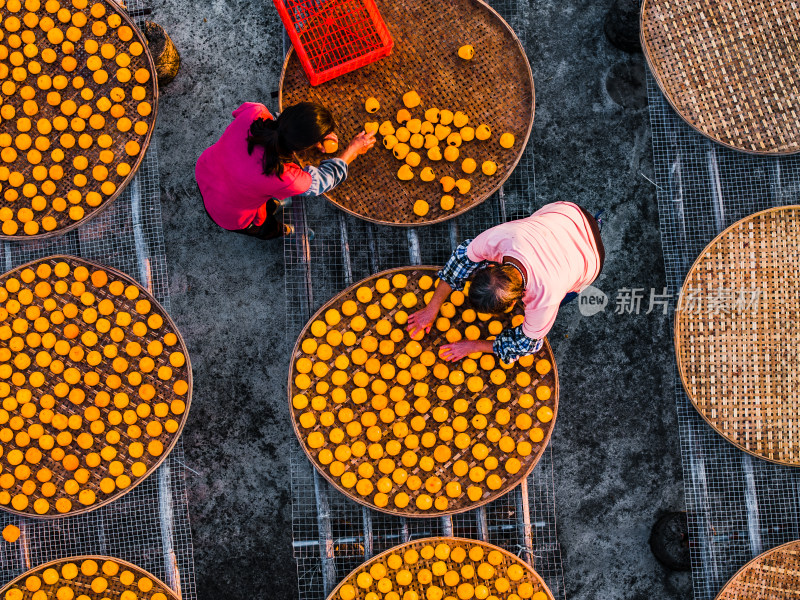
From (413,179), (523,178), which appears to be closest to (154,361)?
(413,179)

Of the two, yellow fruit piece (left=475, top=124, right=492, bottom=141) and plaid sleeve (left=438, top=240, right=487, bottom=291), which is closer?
plaid sleeve (left=438, top=240, right=487, bottom=291)

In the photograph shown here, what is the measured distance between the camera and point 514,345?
2777mm

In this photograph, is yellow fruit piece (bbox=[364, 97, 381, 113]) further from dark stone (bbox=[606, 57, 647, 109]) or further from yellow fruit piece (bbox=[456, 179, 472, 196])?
dark stone (bbox=[606, 57, 647, 109])

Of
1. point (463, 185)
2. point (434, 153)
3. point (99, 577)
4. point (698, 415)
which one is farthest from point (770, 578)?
point (99, 577)

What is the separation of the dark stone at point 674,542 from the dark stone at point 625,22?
3.09 metres

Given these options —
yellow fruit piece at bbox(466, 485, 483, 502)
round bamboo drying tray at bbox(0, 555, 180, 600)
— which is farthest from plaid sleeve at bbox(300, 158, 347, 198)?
round bamboo drying tray at bbox(0, 555, 180, 600)

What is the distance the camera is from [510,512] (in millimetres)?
3352

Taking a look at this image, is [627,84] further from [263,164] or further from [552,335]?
[263,164]

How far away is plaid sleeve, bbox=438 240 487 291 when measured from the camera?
2652 millimetres

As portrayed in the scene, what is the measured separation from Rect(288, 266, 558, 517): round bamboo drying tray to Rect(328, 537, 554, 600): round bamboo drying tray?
0.73ft

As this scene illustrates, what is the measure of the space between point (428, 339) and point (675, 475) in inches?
76.2

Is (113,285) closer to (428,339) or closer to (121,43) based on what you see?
(121,43)

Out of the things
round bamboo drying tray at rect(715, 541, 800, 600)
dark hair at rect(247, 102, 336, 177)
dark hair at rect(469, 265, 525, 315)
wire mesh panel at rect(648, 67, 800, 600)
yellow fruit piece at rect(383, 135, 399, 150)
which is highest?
dark hair at rect(247, 102, 336, 177)

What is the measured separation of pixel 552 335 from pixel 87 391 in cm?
284
